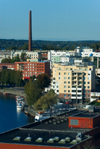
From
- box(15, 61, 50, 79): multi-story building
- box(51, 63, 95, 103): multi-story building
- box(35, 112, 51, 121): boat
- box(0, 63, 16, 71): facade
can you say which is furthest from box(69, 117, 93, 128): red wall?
box(0, 63, 16, 71): facade

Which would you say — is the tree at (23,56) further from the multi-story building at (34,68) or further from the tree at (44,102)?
the tree at (44,102)

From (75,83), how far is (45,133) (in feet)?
28.4

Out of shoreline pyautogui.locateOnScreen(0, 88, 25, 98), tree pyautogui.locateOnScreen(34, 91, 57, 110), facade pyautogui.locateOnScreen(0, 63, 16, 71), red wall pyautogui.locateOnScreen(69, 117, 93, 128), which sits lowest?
shoreline pyautogui.locateOnScreen(0, 88, 25, 98)

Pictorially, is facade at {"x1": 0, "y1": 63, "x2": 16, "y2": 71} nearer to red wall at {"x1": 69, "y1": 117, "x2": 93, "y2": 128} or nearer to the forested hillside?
the forested hillside

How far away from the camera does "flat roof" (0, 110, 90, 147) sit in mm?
6773

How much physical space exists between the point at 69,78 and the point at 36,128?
826 centimetres

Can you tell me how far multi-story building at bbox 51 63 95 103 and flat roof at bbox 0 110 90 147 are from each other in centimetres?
729

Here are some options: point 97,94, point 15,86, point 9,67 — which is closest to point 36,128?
point 97,94

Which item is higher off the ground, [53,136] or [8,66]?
[53,136]

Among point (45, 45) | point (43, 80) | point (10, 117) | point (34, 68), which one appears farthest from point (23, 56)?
point (45, 45)

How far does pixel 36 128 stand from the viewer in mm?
7883

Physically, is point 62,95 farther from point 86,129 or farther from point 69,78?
point 86,129

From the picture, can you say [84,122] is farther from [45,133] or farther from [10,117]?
[10,117]

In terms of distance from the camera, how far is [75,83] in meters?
16.1
